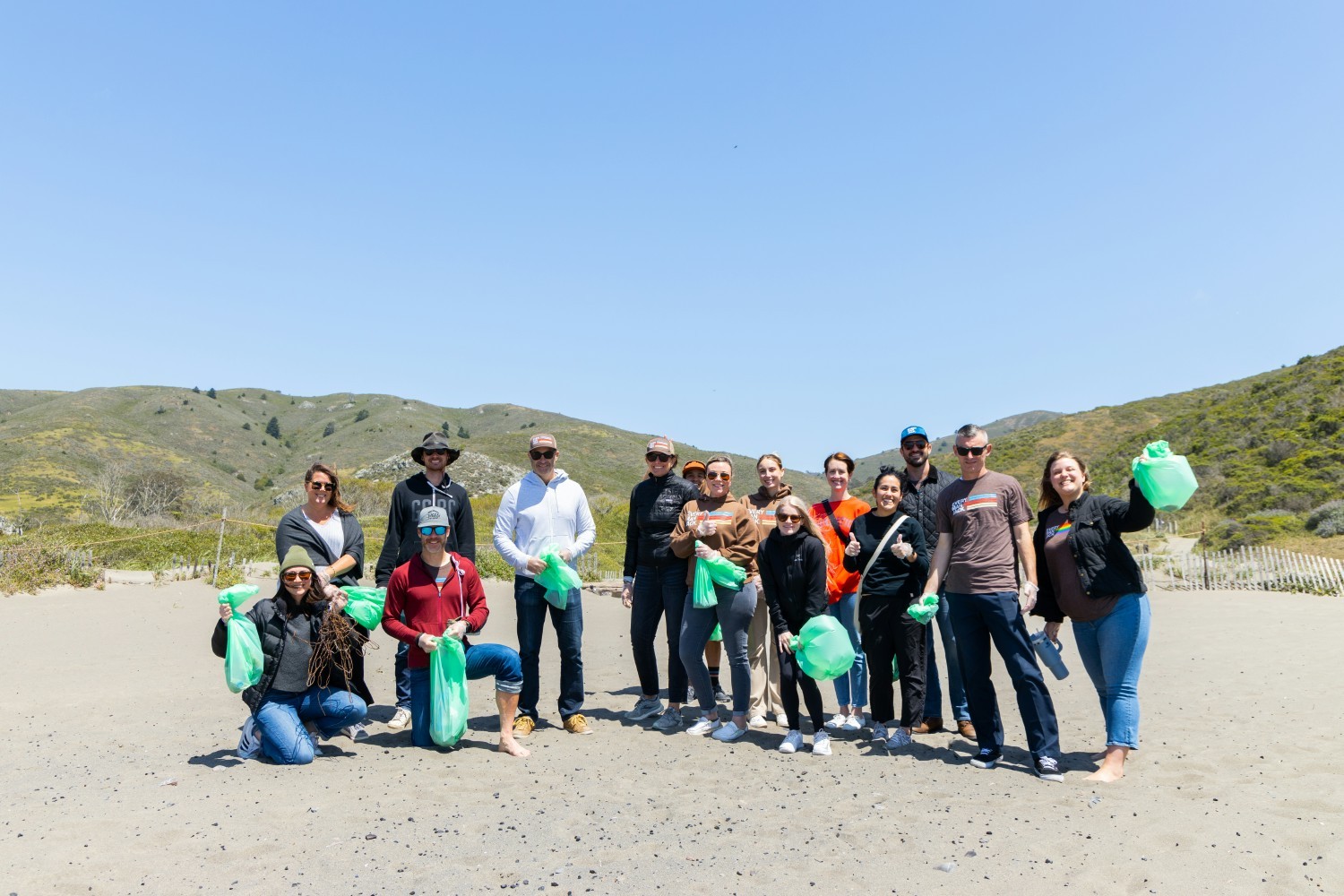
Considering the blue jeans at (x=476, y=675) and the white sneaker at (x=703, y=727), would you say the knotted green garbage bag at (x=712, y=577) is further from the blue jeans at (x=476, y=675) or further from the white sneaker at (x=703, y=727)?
the blue jeans at (x=476, y=675)

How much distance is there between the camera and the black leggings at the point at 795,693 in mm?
5238

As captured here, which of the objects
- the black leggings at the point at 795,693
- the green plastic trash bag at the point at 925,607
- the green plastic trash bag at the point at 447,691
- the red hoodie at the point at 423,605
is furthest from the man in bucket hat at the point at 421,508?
the green plastic trash bag at the point at 925,607

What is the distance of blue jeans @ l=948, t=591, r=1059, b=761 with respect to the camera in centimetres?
466

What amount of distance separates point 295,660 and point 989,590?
4.25m

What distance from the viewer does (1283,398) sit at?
1391 inches

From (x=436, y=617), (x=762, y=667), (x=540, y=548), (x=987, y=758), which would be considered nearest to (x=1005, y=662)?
(x=987, y=758)

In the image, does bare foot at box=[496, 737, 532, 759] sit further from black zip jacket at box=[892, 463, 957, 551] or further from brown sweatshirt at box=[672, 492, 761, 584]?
black zip jacket at box=[892, 463, 957, 551]

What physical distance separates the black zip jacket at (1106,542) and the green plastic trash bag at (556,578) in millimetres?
2924

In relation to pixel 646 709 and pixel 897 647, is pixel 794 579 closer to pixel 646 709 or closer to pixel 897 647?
pixel 897 647

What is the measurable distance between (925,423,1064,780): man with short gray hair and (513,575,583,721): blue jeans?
7.88 ft

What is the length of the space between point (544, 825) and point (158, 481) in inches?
1641

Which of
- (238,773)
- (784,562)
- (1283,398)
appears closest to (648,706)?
(784,562)

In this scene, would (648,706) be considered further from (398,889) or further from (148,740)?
(148,740)

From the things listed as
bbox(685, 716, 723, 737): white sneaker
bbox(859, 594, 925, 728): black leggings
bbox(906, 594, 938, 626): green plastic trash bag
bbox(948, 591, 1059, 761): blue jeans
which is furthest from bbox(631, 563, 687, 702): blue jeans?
bbox(948, 591, 1059, 761): blue jeans
